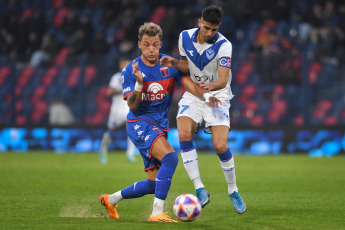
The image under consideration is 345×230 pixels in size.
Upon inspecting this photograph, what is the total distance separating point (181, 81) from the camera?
24.3ft

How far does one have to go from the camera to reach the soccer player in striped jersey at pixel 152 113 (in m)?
6.85

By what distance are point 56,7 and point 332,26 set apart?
32.8 feet

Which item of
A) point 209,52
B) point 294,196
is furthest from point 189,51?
point 294,196

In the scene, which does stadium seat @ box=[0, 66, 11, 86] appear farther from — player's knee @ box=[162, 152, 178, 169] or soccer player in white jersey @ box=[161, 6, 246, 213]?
player's knee @ box=[162, 152, 178, 169]

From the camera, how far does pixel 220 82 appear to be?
291 inches

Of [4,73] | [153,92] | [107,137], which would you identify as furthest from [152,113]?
[4,73]

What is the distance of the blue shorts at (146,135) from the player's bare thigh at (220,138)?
0.86 m

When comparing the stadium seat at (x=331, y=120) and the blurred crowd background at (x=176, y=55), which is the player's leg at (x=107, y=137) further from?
the stadium seat at (x=331, y=120)

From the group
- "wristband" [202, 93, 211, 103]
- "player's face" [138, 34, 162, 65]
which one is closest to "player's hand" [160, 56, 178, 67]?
"player's face" [138, 34, 162, 65]

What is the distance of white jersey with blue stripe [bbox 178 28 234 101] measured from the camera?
7676 millimetres

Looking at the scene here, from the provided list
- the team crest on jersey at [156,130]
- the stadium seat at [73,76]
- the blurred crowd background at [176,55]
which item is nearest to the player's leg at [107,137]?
the blurred crowd background at [176,55]

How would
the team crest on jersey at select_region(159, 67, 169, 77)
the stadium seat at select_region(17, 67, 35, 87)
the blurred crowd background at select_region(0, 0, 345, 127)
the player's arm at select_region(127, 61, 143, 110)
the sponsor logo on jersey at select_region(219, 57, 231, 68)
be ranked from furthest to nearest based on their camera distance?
the stadium seat at select_region(17, 67, 35, 87) < the blurred crowd background at select_region(0, 0, 345, 127) < the sponsor logo on jersey at select_region(219, 57, 231, 68) < the team crest on jersey at select_region(159, 67, 169, 77) < the player's arm at select_region(127, 61, 143, 110)

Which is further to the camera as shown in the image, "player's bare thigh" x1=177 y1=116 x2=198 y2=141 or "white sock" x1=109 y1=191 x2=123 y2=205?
"player's bare thigh" x1=177 y1=116 x2=198 y2=141

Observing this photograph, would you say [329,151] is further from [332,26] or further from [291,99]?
[332,26]
